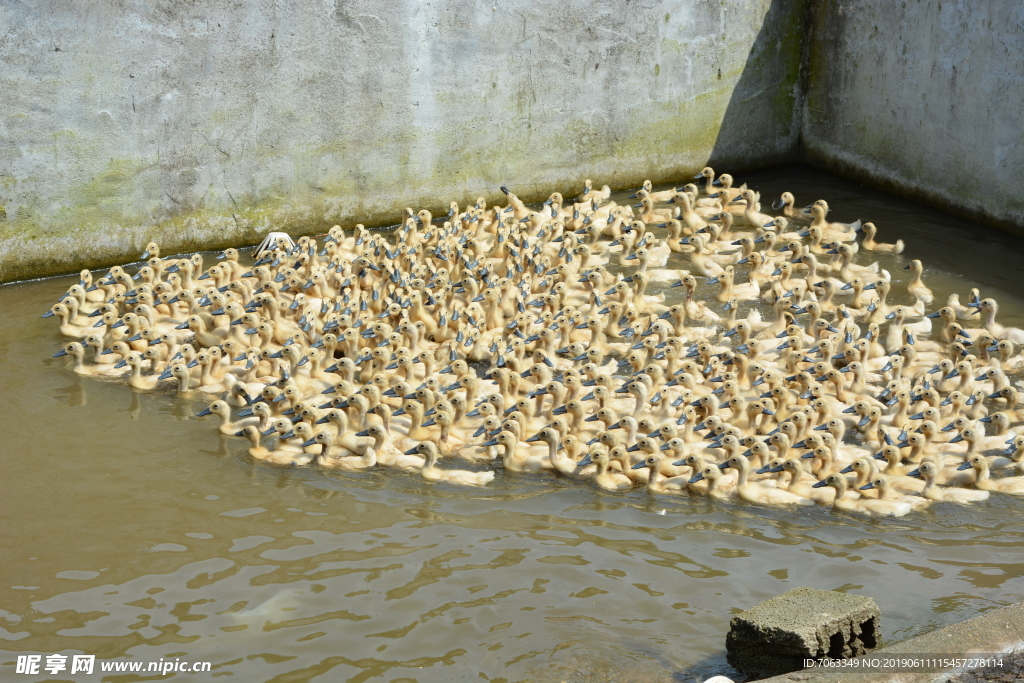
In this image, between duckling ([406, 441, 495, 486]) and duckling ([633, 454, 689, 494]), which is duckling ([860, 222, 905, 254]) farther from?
duckling ([406, 441, 495, 486])

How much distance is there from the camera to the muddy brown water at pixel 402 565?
650 cm

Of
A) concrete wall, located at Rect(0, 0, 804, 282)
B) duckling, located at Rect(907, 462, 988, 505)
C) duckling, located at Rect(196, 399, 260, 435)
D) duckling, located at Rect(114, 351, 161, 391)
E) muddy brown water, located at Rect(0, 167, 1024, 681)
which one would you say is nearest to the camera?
muddy brown water, located at Rect(0, 167, 1024, 681)

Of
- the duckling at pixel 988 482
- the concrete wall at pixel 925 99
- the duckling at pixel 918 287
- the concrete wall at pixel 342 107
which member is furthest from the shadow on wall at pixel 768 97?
the duckling at pixel 988 482

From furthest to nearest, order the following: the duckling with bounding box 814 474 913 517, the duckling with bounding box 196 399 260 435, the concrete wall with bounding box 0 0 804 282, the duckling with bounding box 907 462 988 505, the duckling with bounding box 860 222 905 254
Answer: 1. the duckling with bounding box 860 222 905 254
2. the concrete wall with bounding box 0 0 804 282
3. the duckling with bounding box 196 399 260 435
4. the duckling with bounding box 907 462 988 505
5. the duckling with bounding box 814 474 913 517

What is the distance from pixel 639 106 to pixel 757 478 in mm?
8094

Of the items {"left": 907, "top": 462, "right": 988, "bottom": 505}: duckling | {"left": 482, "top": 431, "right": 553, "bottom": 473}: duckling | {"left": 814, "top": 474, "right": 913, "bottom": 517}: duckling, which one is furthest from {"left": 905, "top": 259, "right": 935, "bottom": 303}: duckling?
{"left": 482, "top": 431, "right": 553, "bottom": 473}: duckling

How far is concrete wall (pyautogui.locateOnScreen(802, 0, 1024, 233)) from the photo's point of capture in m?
13.1

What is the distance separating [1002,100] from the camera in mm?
13078

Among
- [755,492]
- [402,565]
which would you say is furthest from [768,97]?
[402,565]

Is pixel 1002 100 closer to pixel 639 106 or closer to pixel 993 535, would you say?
pixel 639 106

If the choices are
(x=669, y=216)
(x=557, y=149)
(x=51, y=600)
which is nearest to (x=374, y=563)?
(x=51, y=600)

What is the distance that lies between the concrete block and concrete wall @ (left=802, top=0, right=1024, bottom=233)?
8731 millimetres

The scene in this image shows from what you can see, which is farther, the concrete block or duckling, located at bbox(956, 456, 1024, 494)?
duckling, located at bbox(956, 456, 1024, 494)

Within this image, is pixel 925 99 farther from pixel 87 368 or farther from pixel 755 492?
pixel 87 368
